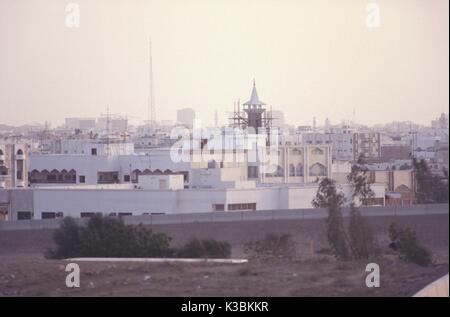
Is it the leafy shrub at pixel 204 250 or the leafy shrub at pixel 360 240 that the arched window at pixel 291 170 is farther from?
the leafy shrub at pixel 360 240

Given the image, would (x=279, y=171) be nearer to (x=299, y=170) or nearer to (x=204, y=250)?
(x=299, y=170)

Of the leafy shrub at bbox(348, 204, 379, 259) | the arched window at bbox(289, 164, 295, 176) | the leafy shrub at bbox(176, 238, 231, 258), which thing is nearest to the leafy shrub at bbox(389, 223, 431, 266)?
the leafy shrub at bbox(348, 204, 379, 259)

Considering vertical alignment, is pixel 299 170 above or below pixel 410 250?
below

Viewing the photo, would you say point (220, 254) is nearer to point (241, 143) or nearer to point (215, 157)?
point (215, 157)

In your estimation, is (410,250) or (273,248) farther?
(273,248)

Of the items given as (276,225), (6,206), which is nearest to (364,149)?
(6,206)

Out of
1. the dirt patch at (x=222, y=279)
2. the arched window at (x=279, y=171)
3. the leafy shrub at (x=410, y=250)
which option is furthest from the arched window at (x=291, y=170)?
the dirt patch at (x=222, y=279)

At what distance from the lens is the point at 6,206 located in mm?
30656

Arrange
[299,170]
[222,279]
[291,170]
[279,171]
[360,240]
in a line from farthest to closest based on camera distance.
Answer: [299,170], [291,170], [279,171], [360,240], [222,279]

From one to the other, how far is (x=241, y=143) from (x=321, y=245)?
21963mm

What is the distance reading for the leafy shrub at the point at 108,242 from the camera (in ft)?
52.9

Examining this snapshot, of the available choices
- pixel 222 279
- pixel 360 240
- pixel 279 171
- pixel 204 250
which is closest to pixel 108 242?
pixel 204 250

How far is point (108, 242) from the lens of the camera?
53.9 feet

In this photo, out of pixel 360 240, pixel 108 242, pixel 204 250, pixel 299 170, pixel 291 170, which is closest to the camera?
pixel 360 240
